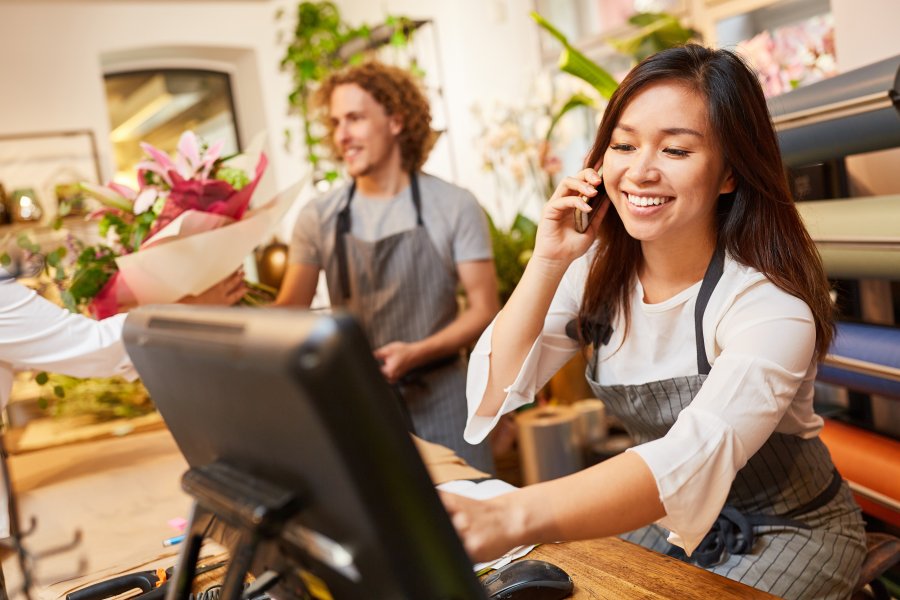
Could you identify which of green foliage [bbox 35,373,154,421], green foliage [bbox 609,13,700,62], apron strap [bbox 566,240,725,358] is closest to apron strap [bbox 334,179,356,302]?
green foliage [bbox 35,373,154,421]

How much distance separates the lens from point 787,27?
12.6 feet

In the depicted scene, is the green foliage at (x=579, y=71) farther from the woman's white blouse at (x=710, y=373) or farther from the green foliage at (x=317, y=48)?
the green foliage at (x=317, y=48)

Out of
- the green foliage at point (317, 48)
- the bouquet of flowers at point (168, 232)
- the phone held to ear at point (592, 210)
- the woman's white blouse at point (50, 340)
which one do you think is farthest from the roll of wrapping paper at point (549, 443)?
the green foliage at point (317, 48)

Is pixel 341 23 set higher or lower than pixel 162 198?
higher

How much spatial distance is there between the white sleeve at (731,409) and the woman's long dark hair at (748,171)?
3.0 inches

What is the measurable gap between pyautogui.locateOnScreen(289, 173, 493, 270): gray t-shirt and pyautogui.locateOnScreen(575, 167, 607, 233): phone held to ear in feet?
3.35

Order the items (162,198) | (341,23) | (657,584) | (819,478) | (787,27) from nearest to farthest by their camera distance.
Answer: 1. (657,584)
2. (819,478)
3. (162,198)
4. (787,27)
5. (341,23)

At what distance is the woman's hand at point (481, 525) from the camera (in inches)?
34.3

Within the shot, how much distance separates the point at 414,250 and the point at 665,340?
1181mm

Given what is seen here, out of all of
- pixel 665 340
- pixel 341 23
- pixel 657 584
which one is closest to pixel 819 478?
pixel 665 340

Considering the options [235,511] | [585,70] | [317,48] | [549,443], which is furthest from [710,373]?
[317,48]

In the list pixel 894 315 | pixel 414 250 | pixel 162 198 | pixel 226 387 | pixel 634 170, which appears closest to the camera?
pixel 226 387

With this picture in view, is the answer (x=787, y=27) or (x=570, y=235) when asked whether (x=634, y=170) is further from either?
(x=787, y=27)

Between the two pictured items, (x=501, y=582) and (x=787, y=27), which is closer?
(x=501, y=582)
